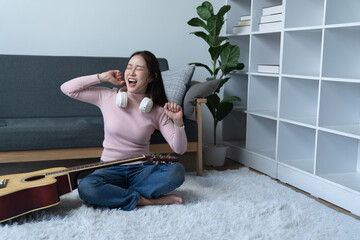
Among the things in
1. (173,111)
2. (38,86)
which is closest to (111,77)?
(173,111)

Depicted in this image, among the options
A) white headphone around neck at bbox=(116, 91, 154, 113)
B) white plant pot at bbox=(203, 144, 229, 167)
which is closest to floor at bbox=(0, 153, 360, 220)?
white plant pot at bbox=(203, 144, 229, 167)

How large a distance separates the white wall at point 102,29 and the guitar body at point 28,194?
1.62 meters

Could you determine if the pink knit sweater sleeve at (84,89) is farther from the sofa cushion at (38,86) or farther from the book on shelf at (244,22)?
the book on shelf at (244,22)

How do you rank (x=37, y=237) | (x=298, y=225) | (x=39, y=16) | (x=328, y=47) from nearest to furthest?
(x=37, y=237)
(x=298, y=225)
(x=328, y=47)
(x=39, y=16)

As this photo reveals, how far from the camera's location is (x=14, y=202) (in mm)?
1981

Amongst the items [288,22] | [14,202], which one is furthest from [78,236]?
[288,22]

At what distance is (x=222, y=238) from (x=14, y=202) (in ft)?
3.12

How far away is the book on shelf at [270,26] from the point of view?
3.02 metres

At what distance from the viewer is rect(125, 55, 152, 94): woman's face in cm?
233

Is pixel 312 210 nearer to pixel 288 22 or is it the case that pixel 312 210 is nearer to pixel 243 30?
pixel 288 22

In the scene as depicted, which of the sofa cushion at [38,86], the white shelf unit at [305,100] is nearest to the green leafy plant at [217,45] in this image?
the white shelf unit at [305,100]

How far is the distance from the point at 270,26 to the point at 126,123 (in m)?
1.39

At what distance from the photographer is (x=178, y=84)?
9.66 ft

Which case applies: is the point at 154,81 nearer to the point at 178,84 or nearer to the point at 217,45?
the point at 178,84
